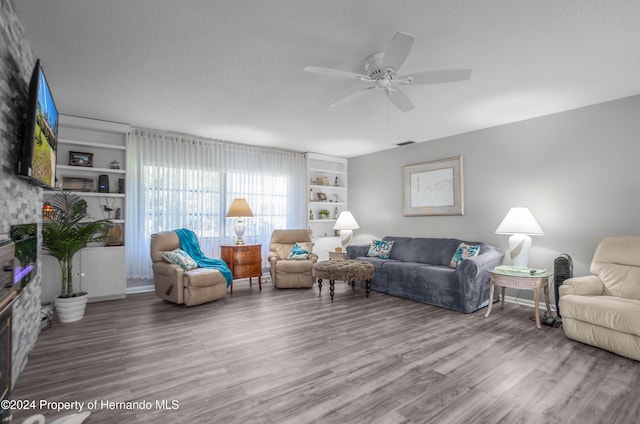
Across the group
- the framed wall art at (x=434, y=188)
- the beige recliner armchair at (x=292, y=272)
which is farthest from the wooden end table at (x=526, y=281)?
the beige recliner armchair at (x=292, y=272)

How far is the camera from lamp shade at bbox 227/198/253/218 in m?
5.26

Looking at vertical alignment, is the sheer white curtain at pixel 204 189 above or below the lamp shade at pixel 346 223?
above

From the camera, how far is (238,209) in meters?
5.28

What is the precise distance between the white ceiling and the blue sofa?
1949 mm

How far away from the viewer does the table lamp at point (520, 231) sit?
12.6ft

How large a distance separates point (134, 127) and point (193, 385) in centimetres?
417

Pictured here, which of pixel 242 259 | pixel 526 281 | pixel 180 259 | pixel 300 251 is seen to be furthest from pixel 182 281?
pixel 526 281

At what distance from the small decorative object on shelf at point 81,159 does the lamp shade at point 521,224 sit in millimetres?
5746

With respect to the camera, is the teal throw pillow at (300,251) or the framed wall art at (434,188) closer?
the framed wall art at (434,188)

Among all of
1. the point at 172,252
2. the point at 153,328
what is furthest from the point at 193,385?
the point at 172,252

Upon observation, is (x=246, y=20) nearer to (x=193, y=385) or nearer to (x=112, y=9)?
(x=112, y=9)

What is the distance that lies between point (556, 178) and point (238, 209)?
4.58 m

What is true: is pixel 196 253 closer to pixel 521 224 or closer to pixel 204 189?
pixel 204 189

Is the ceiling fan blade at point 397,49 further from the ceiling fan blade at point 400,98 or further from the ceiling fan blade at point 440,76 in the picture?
the ceiling fan blade at point 400,98
